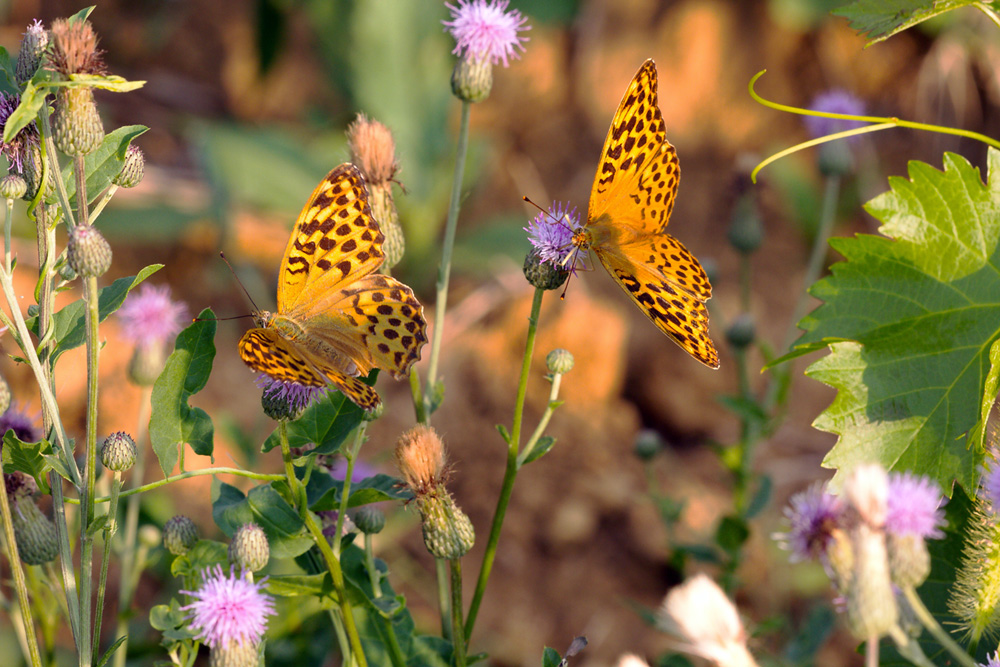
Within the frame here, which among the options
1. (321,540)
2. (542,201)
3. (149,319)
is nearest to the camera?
(321,540)

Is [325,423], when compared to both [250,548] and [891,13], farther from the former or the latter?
[891,13]

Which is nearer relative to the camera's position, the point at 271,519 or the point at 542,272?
the point at 271,519

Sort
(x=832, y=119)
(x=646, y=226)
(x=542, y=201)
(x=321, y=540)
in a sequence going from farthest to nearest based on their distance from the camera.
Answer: (x=542, y=201), (x=832, y=119), (x=646, y=226), (x=321, y=540)

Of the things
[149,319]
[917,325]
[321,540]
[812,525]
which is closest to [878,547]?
[812,525]

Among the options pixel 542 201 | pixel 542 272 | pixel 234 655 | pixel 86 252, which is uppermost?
pixel 542 201

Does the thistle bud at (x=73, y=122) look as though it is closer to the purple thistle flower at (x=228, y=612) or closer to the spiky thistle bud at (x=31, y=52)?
the spiky thistle bud at (x=31, y=52)

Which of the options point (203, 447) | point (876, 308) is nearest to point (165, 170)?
point (203, 447)

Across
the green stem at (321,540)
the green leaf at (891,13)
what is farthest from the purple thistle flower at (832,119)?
the green stem at (321,540)
